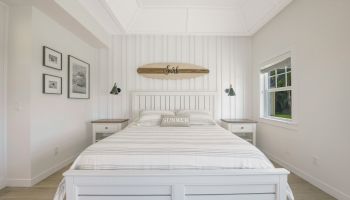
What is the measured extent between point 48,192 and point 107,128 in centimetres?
150

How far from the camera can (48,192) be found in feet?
7.52

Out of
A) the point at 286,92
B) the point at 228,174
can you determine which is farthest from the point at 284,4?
the point at 228,174

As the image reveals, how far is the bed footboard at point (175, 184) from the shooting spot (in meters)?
1.57

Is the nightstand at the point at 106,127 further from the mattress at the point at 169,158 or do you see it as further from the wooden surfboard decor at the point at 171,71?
the mattress at the point at 169,158

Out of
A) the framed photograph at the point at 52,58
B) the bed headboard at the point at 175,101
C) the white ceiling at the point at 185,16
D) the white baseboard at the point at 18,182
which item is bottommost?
the white baseboard at the point at 18,182

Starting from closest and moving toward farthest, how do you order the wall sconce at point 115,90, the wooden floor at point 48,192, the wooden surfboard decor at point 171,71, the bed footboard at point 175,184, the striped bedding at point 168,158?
the bed footboard at point 175,184, the striped bedding at point 168,158, the wooden floor at point 48,192, the wall sconce at point 115,90, the wooden surfboard decor at point 171,71

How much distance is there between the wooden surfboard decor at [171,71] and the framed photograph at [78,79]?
1079 millimetres

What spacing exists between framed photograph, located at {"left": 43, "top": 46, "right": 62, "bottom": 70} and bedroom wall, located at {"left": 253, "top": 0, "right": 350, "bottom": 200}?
3630 millimetres

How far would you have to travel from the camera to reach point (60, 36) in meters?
3.02

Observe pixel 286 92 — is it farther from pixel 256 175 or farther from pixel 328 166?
pixel 256 175

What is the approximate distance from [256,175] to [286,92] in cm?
215

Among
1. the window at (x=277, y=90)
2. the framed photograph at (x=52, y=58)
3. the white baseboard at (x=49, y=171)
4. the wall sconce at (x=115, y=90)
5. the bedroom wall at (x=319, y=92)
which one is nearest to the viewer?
the bedroom wall at (x=319, y=92)

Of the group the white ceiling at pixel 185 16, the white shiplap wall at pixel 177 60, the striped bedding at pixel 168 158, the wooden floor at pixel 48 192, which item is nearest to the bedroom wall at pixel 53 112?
the wooden floor at pixel 48 192

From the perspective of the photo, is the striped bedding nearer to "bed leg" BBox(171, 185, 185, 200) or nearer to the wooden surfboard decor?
"bed leg" BBox(171, 185, 185, 200)
